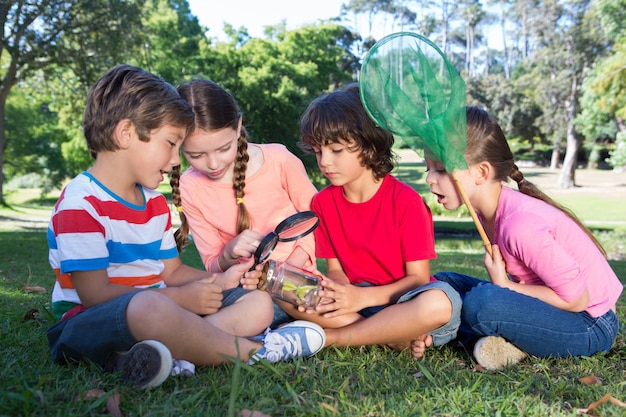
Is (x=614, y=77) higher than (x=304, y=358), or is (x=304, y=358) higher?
(x=614, y=77)

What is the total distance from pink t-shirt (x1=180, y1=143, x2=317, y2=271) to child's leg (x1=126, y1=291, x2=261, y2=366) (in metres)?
1.05

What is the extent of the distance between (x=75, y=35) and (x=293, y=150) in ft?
37.7

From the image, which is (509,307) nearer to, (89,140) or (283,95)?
(89,140)

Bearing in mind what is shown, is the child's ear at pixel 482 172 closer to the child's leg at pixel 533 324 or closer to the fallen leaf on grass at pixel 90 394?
the child's leg at pixel 533 324

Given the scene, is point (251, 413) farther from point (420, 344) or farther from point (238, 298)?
point (420, 344)

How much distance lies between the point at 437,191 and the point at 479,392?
3.79ft

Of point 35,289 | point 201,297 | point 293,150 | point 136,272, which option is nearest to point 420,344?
point 201,297

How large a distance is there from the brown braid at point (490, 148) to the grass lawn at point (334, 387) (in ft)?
2.78

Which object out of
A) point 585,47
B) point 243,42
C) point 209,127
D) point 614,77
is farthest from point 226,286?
point 585,47

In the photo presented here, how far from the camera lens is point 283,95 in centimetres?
2348

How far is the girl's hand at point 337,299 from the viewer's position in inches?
117

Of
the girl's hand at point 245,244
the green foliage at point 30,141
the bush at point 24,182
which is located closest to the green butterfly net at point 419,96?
the girl's hand at point 245,244

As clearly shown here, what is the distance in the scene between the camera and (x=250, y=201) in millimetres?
3572

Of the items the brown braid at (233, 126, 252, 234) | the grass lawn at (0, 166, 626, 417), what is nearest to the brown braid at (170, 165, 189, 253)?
the brown braid at (233, 126, 252, 234)
